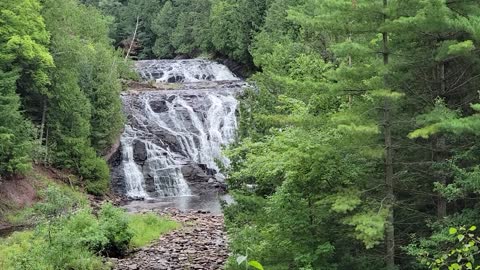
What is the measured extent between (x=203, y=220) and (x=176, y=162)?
32.2 feet

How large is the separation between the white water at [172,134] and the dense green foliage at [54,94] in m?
2.10

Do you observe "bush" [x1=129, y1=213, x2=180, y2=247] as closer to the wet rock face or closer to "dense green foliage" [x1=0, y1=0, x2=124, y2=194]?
"dense green foliage" [x1=0, y1=0, x2=124, y2=194]

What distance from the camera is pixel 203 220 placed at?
79.9ft

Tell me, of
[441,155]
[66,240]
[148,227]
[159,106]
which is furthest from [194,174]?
[441,155]

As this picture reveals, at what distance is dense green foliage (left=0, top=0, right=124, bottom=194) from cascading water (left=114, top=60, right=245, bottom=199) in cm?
201

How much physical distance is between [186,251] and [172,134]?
60.3 ft

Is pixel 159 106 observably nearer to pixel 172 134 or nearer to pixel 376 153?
pixel 172 134

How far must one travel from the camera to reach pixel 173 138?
35375 mm

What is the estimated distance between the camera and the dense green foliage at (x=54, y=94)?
2511 cm

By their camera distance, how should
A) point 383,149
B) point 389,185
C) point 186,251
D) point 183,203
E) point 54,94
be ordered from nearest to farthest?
point 383,149, point 389,185, point 186,251, point 54,94, point 183,203

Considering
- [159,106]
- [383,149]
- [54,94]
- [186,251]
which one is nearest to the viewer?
[383,149]

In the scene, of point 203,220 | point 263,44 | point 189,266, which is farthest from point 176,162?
point 189,266

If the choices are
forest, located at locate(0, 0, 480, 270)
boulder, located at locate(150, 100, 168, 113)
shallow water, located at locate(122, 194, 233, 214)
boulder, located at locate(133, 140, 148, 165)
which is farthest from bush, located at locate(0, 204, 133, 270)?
boulder, located at locate(150, 100, 168, 113)

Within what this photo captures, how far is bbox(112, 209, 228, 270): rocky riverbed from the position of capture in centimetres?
1609
